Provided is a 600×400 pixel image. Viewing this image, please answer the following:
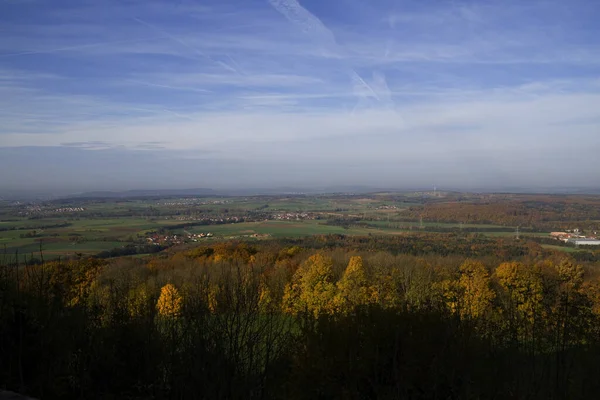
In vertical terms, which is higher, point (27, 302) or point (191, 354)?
point (27, 302)

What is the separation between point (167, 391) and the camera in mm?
4723

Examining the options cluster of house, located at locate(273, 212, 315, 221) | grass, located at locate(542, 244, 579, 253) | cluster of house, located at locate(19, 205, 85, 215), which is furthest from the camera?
cluster of house, located at locate(273, 212, 315, 221)

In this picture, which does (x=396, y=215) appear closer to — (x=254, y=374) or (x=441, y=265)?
(x=441, y=265)

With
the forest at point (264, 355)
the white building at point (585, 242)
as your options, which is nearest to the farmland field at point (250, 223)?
the white building at point (585, 242)

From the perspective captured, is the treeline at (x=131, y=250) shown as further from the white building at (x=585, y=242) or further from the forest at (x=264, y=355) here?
the white building at (x=585, y=242)

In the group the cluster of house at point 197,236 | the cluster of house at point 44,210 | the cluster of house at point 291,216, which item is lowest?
the cluster of house at point 197,236

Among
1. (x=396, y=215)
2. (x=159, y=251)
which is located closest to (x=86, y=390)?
(x=159, y=251)

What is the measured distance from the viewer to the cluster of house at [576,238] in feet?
117

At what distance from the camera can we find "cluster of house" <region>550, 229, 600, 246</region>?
35625 mm

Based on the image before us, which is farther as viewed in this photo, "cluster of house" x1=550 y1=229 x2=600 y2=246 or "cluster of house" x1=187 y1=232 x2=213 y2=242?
"cluster of house" x1=187 y1=232 x2=213 y2=242

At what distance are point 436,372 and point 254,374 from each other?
7.02 ft

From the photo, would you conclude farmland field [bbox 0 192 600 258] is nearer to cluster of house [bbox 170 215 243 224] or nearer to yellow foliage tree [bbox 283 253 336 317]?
cluster of house [bbox 170 215 243 224]

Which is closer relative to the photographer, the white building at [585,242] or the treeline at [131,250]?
the treeline at [131,250]

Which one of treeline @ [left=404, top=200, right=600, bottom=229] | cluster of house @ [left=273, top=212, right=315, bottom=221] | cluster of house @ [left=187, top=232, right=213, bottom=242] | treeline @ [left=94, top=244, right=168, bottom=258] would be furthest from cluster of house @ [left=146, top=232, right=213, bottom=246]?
treeline @ [left=404, top=200, right=600, bottom=229]
